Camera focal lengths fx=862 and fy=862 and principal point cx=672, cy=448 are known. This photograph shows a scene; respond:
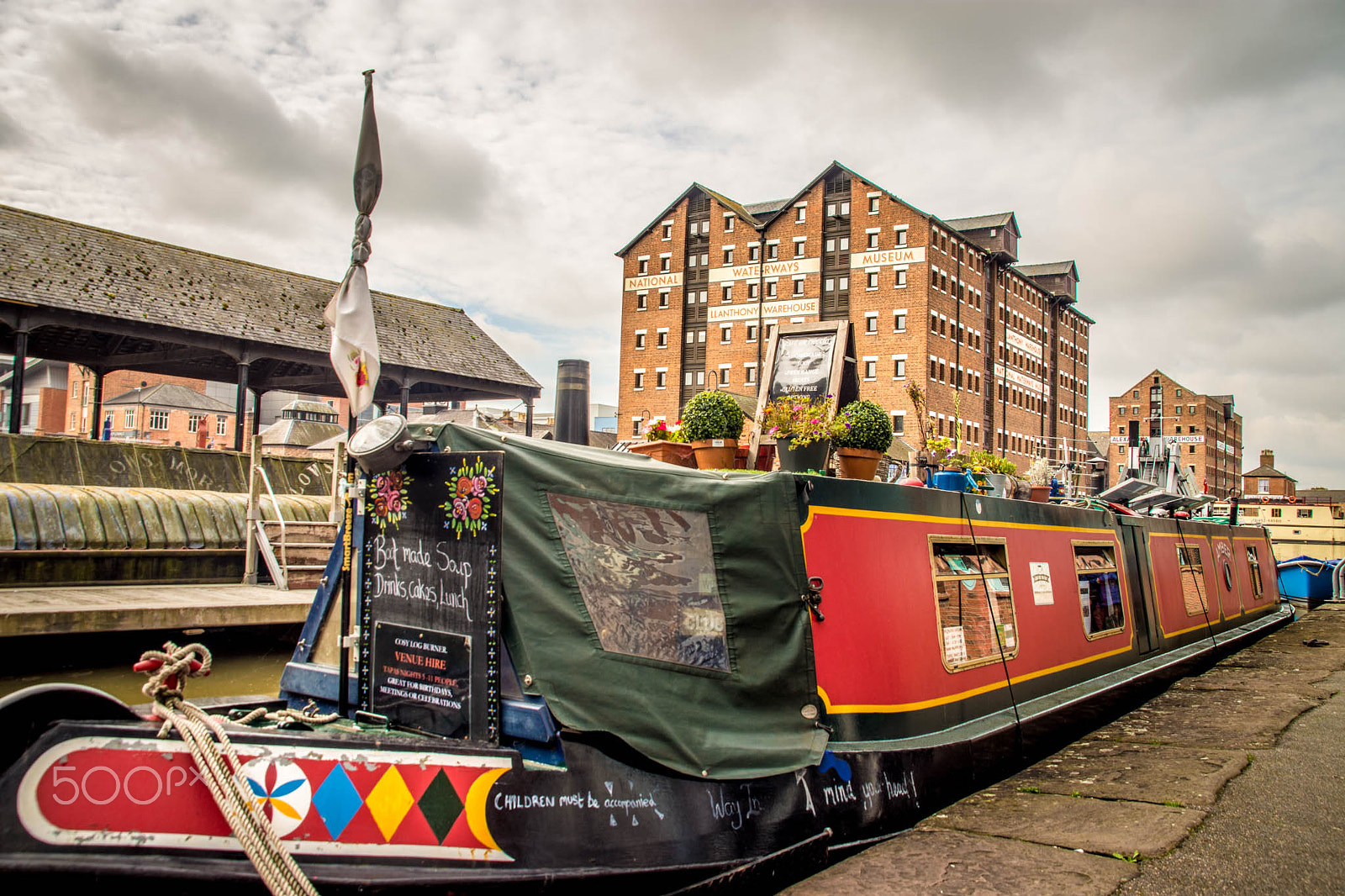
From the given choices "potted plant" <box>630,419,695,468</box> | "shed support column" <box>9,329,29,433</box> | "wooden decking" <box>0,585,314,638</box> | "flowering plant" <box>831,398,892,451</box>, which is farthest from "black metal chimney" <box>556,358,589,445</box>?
"shed support column" <box>9,329,29,433</box>

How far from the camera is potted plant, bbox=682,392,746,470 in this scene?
17.4ft

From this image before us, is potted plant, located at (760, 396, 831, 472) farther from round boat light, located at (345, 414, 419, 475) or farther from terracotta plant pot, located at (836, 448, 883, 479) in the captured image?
round boat light, located at (345, 414, 419, 475)

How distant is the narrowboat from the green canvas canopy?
0.01 m

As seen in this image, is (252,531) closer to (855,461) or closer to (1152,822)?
(855,461)

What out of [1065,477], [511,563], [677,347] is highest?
[677,347]

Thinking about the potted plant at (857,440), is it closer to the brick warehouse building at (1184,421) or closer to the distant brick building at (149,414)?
the distant brick building at (149,414)

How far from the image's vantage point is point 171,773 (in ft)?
9.54

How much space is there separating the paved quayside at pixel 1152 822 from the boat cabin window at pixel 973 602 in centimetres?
86

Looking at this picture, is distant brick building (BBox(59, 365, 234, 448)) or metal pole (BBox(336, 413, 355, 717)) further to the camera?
distant brick building (BBox(59, 365, 234, 448))

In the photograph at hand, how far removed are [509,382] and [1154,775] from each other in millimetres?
23113

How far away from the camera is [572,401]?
6.96 meters

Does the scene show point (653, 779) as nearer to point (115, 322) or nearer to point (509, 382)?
point (115, 322)

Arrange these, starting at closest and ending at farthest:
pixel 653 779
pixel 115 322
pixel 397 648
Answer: pixel 653 779 → pixel 397 648 → pixel 115 322

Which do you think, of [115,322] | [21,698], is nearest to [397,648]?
[21,698]
